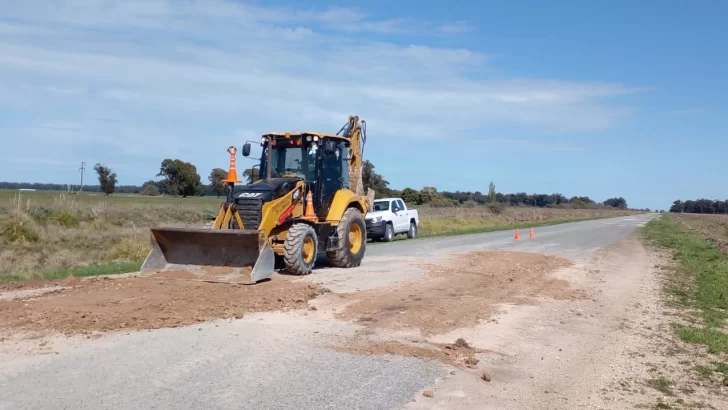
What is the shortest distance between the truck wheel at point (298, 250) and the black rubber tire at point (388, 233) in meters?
13.1

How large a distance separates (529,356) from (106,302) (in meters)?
5.95

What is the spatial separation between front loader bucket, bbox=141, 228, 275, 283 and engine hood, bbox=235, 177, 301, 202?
4.05 ft

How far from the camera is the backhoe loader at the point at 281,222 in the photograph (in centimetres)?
1190

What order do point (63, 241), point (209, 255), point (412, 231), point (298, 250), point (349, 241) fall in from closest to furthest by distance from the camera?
point (209, 255), point (298, 250), point (349, 241), point (63, 241), point (412, 231)

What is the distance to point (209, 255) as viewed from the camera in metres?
12.2

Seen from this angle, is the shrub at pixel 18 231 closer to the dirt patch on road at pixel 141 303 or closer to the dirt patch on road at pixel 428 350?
the dirt patch on road at pixel 141 303

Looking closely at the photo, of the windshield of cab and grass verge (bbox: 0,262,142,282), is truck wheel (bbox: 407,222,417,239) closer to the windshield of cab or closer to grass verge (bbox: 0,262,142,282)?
the windshield of cab

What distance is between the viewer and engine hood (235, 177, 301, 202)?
12.8 meters

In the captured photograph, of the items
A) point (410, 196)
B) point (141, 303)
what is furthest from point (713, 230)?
point (141, 303)

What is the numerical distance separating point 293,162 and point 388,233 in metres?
12.3

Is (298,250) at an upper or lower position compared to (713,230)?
upper

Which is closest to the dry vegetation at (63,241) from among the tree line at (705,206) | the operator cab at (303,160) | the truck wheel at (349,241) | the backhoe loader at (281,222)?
the backhoe loader at (281,222)

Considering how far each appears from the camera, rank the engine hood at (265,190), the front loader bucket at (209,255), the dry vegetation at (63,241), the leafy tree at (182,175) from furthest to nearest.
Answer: the leafy tree at (182,175) → the dry vegetation at (63,241) → the engine hood at (265,190) → the front loader bucket at (209,255)

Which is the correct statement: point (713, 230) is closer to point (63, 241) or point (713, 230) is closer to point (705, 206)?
point (63, 241)
